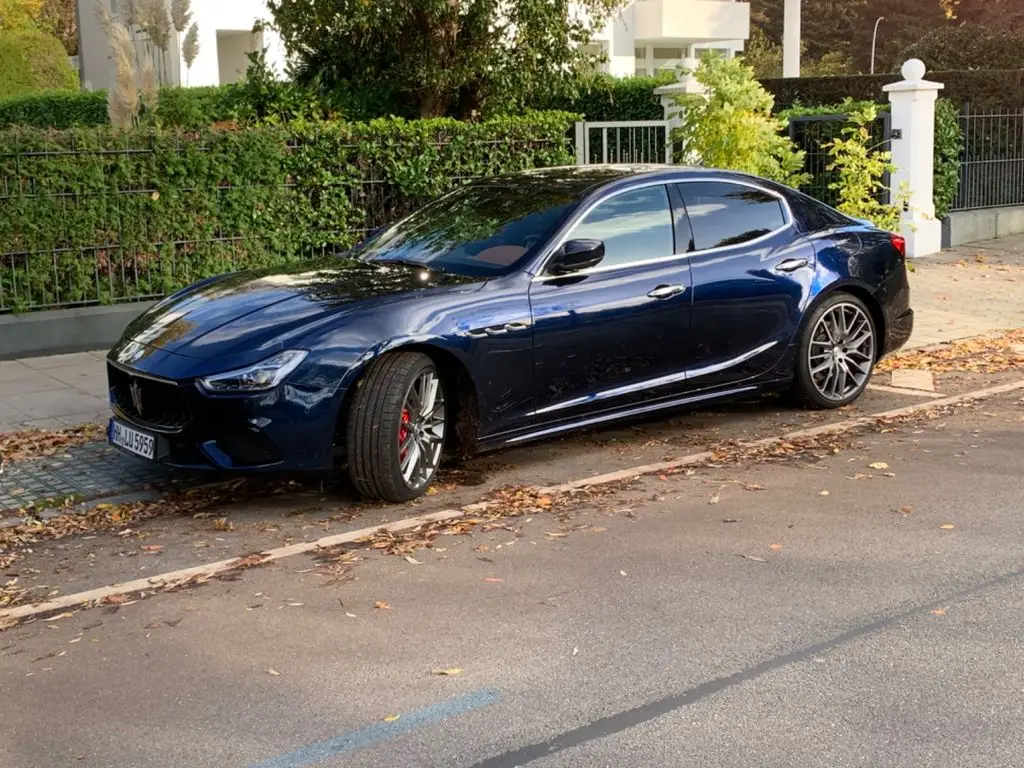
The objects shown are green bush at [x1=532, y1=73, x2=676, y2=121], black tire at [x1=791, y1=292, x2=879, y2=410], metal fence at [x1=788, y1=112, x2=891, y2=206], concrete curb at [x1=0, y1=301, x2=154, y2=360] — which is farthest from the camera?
green bush at [x1=532, y1=73, x2=676, y2=121]

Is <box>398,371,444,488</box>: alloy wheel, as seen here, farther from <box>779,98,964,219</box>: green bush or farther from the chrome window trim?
<box>779,98,964,219</box>: green bush

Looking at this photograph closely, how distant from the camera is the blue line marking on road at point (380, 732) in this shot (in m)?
3.76

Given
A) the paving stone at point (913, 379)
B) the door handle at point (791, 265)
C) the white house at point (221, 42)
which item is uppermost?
the white house at point (221, 42)

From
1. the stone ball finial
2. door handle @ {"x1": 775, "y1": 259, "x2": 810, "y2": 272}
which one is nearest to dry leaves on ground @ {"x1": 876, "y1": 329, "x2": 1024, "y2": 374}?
door handle @ {"x1": 775, "y1": 259, "x2": 810, "y2": 272}

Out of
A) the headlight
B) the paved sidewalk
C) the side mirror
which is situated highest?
the side mirror

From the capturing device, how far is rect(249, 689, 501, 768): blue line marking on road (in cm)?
376

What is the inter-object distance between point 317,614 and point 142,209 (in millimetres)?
6896

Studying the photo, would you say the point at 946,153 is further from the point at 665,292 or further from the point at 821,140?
the point at 665,292

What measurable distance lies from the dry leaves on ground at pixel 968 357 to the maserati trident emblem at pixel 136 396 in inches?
228

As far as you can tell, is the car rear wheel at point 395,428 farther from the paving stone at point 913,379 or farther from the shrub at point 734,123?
the shrub at point 734,123

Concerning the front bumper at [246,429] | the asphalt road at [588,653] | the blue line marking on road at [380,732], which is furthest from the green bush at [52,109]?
the blue line marking on road at [380,732]

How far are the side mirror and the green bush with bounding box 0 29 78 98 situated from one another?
102ft

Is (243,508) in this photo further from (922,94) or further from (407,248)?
(922,94)

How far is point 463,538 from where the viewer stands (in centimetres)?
588
